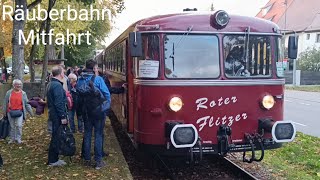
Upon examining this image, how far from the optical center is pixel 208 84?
7.43m

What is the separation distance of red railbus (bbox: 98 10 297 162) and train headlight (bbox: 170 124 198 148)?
5cm

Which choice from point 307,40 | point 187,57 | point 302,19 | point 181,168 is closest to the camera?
point 187,57

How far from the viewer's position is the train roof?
741 centimetres

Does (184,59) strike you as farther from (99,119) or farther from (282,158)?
(282,158)

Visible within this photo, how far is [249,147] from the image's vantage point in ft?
25.2

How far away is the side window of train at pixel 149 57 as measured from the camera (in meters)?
7.34

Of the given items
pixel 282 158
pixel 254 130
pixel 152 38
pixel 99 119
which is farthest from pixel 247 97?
pixel 282 158

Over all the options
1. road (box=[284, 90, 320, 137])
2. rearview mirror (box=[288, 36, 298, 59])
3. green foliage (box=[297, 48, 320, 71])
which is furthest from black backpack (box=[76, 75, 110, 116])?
green foliage (box=[297, 48, 320, 71])

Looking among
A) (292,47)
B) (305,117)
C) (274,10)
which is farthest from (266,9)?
(292,47)

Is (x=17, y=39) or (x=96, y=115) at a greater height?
(x=17, y=39)

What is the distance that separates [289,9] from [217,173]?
199 ft

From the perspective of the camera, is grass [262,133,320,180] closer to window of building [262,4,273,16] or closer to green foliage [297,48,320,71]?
green foliage [297,48,320,71]

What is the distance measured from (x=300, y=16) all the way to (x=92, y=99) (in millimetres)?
59272

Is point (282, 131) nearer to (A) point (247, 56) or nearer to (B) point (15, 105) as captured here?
(A) point (247, 56)
